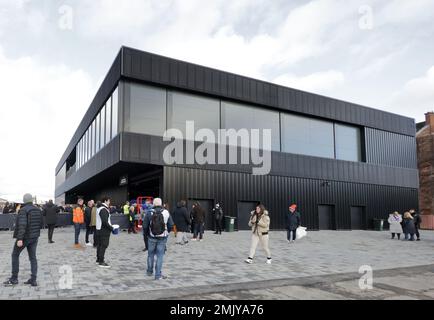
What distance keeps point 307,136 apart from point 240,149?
644 cm

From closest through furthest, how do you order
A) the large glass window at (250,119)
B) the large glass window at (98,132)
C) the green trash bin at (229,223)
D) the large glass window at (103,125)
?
the green trash bin at (229,223) → the large glass window at (250,119) → the large glass window at (103,125) → the large glass window at (98,132)

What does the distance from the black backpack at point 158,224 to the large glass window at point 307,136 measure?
18.2 m

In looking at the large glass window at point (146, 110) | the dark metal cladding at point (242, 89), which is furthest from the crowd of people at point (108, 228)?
the dark metal cladding at point (242, 89)

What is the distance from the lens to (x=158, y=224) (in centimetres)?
785

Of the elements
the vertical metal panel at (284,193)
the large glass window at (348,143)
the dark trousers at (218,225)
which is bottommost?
the dark trousers at (218,225)

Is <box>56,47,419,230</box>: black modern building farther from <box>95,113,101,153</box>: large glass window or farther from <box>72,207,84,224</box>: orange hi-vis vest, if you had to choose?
<box>72,207,84,224</box>: orange hi-vis vest

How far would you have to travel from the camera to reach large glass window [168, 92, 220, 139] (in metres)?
21.3

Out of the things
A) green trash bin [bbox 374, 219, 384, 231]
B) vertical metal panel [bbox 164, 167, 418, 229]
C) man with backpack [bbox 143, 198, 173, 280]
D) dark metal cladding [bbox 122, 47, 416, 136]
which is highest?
dark metal cladding [bbox 122, 47, 416, 136]

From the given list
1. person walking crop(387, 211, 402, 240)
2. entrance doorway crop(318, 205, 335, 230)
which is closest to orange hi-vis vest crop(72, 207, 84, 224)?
person walking crop(387, 211, 402, 240)

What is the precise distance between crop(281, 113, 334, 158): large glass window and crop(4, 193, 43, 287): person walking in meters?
19.7

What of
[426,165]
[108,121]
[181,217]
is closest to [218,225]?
[181,217]

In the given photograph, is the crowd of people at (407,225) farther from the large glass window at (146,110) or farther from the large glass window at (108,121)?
the large glass window at (108,121)

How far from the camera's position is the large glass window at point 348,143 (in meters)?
28.8
